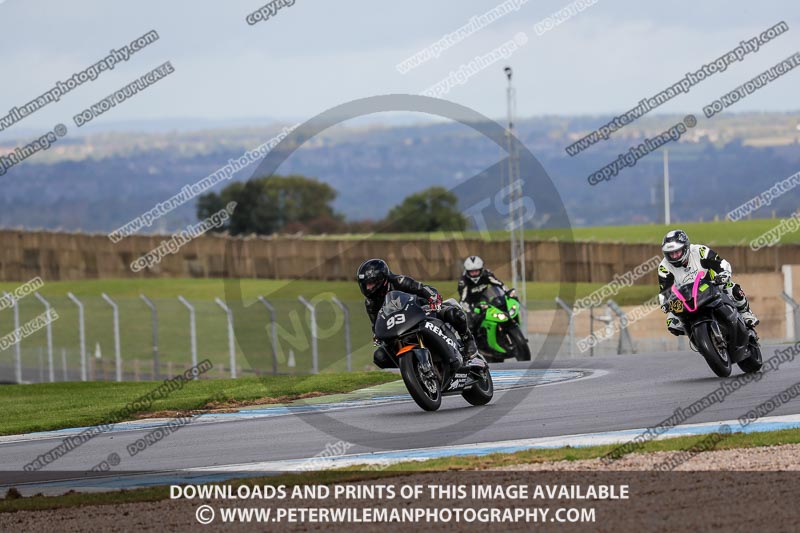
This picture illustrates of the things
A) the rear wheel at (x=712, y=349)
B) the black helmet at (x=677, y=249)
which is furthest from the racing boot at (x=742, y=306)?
the black helmet at (x=677, y=249)

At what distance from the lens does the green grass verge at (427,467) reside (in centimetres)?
1071

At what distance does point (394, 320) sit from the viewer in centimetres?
1419

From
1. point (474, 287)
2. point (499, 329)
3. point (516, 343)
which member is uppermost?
point (474, 287)

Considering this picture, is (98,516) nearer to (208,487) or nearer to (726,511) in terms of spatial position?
(208,487)

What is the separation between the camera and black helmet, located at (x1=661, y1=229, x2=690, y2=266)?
53.5 feet

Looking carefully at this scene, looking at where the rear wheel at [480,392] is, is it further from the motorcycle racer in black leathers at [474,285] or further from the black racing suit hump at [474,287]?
the black racing suit hump at [474,287]

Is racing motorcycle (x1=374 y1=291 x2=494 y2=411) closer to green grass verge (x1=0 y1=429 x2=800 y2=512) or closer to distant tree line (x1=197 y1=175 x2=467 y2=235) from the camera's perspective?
green grass verge (x1=0 y1=429 x2=800 y2=512)

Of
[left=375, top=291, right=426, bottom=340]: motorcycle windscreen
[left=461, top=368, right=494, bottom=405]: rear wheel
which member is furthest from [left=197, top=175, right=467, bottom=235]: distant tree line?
[left=375, top=291, right=426, bottom=340]: motorcycle windscreen

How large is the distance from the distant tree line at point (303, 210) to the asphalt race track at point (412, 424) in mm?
94507

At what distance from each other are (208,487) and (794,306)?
65.7 feet

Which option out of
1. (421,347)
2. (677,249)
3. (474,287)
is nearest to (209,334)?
(474,287)

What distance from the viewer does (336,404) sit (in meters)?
17.2

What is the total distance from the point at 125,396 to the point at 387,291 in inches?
301

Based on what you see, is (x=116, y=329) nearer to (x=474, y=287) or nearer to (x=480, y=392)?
(x=474, y=287)
